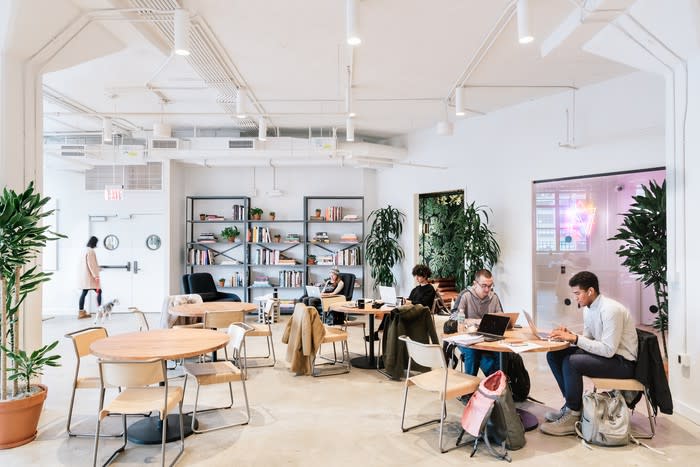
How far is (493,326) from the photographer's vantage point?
13.3ft

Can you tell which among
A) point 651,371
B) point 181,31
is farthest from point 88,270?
point 651,371

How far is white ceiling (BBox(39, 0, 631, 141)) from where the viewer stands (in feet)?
13.6

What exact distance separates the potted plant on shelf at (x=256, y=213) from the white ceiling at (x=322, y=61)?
2015mm

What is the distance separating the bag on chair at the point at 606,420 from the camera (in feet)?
11.5

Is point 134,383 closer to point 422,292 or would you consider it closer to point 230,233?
point 422,292

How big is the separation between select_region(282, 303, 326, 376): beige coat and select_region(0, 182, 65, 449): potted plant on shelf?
2.36 meters

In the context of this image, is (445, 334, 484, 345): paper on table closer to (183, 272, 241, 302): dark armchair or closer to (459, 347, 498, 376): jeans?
(459, 347, 498, 376): jeans

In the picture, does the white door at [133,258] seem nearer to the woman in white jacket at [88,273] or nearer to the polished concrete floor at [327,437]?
the woman in white jacket at [88,273]

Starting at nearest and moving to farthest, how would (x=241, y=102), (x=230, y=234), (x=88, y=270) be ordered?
1. (x=241, y=102)
2. (x=88, y=270)
3. (x=230, y=234)

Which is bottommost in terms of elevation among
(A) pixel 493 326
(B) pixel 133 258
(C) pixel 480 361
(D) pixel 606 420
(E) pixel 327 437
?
(E) pixel 327 437

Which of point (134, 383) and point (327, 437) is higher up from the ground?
point (134, 383)

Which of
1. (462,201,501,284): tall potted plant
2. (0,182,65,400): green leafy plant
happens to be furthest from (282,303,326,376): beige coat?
(462,201,501,284): tall potted plant

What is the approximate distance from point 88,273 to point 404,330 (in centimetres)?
684

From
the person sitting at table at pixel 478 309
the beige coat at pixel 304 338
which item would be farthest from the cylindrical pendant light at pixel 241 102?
the person sitting at table at pixel 478 309
